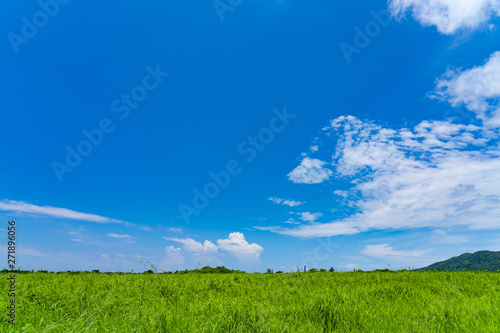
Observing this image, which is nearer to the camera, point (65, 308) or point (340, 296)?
point (65, 308)

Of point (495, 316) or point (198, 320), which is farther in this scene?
point (495, 316)

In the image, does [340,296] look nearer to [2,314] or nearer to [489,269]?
[2,314]

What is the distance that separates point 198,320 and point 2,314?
349 centimetres

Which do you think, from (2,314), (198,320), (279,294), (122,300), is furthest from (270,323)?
(2,314)

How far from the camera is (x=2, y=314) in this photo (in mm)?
5023

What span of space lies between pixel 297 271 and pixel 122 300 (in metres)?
10.1

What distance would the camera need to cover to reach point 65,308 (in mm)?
5609

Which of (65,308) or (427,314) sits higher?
(65,308)

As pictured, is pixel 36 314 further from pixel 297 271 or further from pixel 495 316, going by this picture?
pixel 297 271

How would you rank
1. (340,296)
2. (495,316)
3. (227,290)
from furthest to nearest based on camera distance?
(227,290) < (340,296) < (495,316)

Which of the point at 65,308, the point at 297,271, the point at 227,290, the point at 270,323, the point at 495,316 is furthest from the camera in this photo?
the point at 297,271

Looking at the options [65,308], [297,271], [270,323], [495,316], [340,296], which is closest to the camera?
[270,323]

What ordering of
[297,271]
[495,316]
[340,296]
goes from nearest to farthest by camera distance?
[495,316]
[340,296]
[297,271]

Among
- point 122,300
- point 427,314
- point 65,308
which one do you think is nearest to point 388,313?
point 427,314
